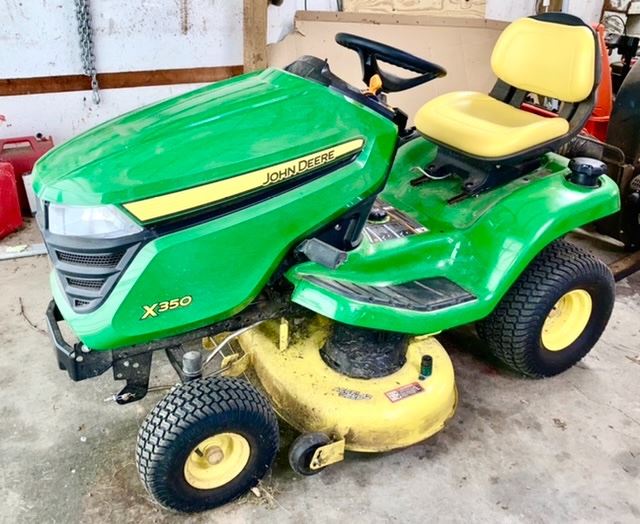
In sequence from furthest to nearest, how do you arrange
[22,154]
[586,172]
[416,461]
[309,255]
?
[22,154], [586,172], [416,461], [309,255]

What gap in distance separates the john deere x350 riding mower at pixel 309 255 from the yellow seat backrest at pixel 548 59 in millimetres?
10

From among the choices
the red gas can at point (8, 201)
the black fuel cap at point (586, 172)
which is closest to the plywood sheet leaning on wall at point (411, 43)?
the red gas can at point (8, 201)

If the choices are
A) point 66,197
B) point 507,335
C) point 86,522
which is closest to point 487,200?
point 507,335

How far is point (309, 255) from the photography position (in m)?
1.73

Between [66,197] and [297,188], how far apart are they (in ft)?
1.82

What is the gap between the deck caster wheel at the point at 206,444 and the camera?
5.28 feet

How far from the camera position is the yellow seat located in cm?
213

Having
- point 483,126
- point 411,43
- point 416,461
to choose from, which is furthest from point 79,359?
point 411,43

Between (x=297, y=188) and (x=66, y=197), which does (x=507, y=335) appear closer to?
(x=297, y=188)

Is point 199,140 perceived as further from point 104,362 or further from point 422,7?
point 422,7

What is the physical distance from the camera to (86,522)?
1760mm

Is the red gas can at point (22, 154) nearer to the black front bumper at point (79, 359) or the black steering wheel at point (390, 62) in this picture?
the black front bumper at point (79, 359)

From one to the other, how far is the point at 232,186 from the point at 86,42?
8.17ft

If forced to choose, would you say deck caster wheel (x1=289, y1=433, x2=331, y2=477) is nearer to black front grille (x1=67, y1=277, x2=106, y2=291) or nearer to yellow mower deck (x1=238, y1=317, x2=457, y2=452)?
yellow mower deck (x1=238, y1=317, x2=457, y2=452)
